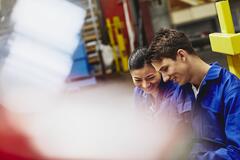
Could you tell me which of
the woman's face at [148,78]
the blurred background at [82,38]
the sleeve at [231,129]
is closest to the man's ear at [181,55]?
the sleeve at [231,129]

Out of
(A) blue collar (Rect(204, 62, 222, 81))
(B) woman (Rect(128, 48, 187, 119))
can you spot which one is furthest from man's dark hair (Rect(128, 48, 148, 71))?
(A) blue collar (Rect(204, 62, 222, 81))

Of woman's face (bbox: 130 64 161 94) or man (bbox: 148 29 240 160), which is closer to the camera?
man (bbox: 148 29 240 160)

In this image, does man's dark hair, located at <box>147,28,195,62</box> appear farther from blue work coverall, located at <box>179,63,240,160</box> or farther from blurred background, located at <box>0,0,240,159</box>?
blurred background, located at <box>0,0,240,159</box>

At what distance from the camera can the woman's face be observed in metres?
1.62

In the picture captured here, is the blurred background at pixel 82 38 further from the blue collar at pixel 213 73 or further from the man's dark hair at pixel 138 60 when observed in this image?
the blue collar at pixel 213 73

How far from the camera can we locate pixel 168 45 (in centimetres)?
123

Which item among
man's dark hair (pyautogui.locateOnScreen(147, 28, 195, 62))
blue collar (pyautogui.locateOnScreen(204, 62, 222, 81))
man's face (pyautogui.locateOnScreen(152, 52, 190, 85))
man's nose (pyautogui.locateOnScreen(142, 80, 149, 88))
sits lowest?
man's nose (pyautogui.locateOnScreen(142, 80, 149, 88))

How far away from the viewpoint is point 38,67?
628 centimetres

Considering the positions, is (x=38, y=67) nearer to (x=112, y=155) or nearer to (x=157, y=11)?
(x=157, y=11)

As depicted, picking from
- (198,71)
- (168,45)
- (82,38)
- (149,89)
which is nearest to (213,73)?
(198,71)

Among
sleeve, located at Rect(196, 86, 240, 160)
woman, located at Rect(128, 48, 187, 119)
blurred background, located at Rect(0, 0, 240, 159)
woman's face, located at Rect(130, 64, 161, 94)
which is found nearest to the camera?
sleeve, located at Rect(196, 86, 240, 160)

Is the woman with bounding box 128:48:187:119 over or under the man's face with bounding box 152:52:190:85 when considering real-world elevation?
under

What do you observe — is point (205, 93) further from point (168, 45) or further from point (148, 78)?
point (148, 78)

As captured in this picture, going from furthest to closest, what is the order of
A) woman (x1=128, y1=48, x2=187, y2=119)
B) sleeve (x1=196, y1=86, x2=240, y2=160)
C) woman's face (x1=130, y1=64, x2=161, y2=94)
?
woman's face (x1=130, y1=64, x2=161, y2=94) → woman (x1=128, y1=48, x2=187, y2=119) → sleeve (x1=196, y1=86, x2=240, y2=160)
